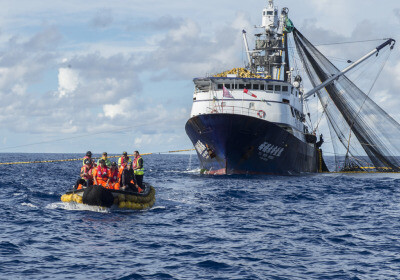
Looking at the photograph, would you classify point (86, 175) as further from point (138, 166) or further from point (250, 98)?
point (250, 98)

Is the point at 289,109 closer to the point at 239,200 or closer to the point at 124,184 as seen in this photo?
the point at 239,200

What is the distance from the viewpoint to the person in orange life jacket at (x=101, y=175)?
827 inches

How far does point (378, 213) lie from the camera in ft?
72.0

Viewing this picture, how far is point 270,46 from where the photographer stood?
52.1 meters

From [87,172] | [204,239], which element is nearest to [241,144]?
[87,172]

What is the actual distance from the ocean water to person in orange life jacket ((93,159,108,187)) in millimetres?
1234

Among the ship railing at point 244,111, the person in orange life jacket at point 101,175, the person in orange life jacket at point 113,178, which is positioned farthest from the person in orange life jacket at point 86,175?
the ship railing at point 244,111

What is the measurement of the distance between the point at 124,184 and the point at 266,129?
744 inches

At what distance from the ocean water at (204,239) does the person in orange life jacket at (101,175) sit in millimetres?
1234

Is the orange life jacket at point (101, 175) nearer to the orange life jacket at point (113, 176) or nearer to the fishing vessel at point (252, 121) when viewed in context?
the orange life jacket at point (113, 176)

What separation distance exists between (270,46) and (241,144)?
1749 centimetres

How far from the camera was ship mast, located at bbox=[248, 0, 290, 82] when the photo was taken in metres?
52.0

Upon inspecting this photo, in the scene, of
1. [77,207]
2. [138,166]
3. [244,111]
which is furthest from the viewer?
[244,111]

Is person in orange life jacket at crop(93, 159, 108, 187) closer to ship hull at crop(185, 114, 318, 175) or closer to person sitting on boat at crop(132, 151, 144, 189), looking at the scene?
person sitting on boat at crop(132, 151, 144, 189)
